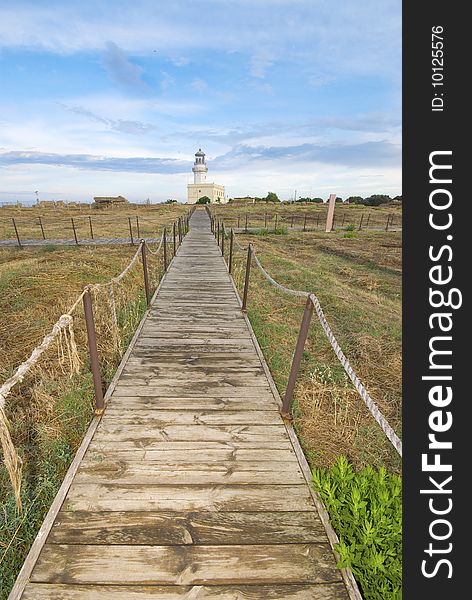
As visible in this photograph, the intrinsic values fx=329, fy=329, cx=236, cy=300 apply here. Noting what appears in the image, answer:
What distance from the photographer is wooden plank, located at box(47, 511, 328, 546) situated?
210 centimetres

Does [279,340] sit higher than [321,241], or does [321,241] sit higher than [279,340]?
[321,241]

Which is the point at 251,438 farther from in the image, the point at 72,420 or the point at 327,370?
the point at 327,370

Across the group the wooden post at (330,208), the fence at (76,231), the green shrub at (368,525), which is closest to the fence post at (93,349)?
the green shrub at (368,525)

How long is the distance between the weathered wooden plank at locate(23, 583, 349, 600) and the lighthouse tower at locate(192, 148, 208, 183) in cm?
8442

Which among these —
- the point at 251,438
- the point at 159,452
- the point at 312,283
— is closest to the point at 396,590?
the point at 251,438

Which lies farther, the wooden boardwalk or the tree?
the tree

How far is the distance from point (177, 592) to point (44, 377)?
3.29 metres

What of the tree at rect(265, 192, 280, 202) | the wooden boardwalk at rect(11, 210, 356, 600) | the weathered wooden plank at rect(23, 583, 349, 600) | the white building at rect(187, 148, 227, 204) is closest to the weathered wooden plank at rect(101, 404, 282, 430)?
the wooden boardwalk at rect(11, 210, 356, 600)

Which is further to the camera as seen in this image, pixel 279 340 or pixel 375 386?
pixel 279 340

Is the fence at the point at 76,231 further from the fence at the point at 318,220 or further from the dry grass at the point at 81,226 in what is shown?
the fence at the point at 318,220

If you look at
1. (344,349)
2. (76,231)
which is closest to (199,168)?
(76,231)

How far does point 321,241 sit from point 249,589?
20824 mm

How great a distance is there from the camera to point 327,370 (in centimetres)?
504

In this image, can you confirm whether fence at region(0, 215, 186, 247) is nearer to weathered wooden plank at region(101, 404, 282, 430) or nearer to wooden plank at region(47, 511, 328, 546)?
weathered wooden plank at region(101, 404, 282, 430)
